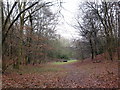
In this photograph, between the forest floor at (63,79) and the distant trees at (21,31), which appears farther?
the distant trees at (21,31)

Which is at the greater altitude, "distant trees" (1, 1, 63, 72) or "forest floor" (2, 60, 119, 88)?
"distant trees" (1, 1, 63, 72)

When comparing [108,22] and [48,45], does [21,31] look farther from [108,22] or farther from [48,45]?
[108,22]

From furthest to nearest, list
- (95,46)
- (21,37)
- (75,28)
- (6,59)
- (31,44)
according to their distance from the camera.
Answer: (75,28) → (95,46) → (31,44) → (21,37) → (6,59)

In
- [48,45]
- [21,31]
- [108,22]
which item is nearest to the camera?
[21,31]

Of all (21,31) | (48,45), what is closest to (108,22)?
(48,45)

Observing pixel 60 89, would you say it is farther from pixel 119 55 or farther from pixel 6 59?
pixel 119 55

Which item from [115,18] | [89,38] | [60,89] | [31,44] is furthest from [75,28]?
[60,89]

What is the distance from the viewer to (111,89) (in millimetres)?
7125

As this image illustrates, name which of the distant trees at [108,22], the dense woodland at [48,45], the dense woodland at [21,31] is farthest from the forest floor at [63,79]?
the distant trees at [108,22]

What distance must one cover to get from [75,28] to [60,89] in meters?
26.4

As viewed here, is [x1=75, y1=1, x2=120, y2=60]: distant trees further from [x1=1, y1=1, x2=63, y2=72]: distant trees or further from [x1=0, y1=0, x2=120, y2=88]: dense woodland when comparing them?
[x1=1, y1=1, x2=63, y2=72]: distant trees

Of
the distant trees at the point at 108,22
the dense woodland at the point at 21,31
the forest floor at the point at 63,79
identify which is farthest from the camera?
the distant trees at the point at 108,22

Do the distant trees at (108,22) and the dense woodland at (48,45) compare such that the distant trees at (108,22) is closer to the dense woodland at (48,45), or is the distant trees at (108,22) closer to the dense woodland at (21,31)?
the dense woodland at (48,45)

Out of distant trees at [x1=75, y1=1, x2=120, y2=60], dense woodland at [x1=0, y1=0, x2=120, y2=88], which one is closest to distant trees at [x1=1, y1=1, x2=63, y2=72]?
dense woodland at [x1=0, y1=0, x2=120, y2=88]
